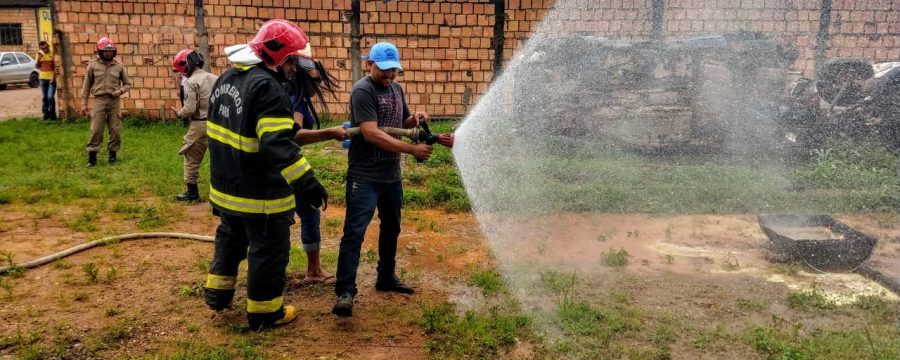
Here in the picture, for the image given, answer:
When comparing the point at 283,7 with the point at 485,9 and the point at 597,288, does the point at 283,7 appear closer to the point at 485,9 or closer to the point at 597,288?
the point at 485,9

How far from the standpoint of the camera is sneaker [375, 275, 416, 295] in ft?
16.5

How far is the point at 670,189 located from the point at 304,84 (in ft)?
17.3

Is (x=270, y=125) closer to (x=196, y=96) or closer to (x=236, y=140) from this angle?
(x=236, y=140)

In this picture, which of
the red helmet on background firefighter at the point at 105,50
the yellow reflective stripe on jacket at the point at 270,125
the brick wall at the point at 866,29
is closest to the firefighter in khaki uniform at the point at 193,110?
the red helmet on background firefighter at the point at 105,50

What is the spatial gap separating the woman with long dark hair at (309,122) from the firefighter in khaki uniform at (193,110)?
2.84 metres

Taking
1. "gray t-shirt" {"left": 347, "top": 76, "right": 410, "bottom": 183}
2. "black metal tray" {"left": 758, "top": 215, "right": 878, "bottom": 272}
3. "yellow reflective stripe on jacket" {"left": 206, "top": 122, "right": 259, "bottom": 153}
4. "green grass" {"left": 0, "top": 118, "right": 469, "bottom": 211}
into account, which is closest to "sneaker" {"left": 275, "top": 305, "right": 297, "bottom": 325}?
"gray t-shirt" {"left": 347, "top": 76, "right": 410, "bottom": 183}

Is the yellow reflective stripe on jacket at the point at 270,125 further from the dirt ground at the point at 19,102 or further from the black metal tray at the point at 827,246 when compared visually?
the dirt ground at the point at 19,102

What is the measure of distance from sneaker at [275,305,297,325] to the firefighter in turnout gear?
0.05 ft

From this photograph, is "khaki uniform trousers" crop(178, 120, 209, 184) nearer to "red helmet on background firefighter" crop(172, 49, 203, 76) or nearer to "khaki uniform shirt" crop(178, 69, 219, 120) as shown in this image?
"khaki uniform shirt" crop(178, 69, 219, 120)

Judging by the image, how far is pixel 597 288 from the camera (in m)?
5.07

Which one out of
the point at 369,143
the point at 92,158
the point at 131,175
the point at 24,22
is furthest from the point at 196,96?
the point at 24,22

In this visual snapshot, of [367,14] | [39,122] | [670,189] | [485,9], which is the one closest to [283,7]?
[367,14]

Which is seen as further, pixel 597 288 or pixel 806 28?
pixel 806 28

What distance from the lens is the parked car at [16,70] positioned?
77.6 feet
